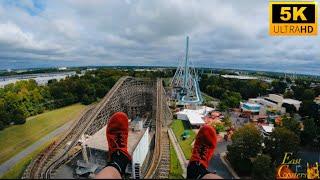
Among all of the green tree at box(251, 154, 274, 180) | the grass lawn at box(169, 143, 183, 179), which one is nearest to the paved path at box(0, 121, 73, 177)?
the grass lawn at box(169, 143, 183, 179)

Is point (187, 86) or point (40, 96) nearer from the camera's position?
point (40, 96)

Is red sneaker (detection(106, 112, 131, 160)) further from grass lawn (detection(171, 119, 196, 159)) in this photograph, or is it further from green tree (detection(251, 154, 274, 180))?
grass lawn (detection(171, 119, 196, 159))

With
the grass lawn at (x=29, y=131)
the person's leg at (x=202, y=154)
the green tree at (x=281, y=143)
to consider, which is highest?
the person's leg at (x=202, y=154)

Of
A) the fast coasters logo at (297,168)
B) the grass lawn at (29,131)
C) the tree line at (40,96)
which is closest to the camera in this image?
the fast coasters logo at (297,168)

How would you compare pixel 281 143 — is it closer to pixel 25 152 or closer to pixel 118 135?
pixel 118 135

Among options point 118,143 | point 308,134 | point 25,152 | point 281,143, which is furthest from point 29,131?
point 308,134

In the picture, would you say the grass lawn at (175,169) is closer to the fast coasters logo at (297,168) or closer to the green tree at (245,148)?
the green tree at (245,148)

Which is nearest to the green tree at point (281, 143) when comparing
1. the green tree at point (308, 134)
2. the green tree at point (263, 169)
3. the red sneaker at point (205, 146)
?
the green tree at point (263, 169)
